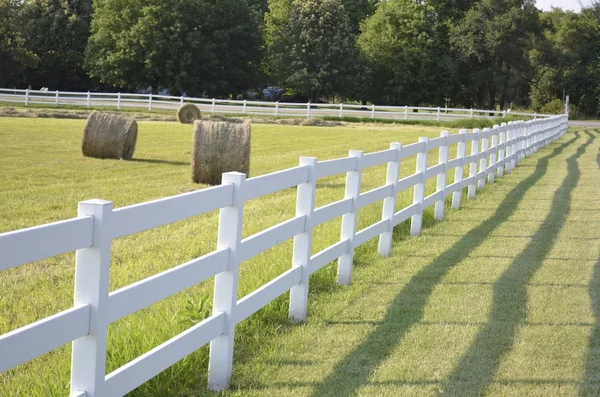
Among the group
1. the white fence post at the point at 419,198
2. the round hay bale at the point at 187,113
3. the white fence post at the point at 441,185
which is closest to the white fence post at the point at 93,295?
the white fence post at the point at 419,198

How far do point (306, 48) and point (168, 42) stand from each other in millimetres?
10765

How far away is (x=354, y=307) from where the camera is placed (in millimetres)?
6734

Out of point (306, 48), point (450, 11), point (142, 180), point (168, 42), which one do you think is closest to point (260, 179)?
point (142, 180)

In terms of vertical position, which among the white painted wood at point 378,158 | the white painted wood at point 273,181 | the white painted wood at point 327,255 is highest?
the white painted wood at point 378,158

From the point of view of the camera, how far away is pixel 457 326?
624 cm

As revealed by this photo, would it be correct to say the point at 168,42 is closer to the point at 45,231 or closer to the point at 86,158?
the point at 86,158

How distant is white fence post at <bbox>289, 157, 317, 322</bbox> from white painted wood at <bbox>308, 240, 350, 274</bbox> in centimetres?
15

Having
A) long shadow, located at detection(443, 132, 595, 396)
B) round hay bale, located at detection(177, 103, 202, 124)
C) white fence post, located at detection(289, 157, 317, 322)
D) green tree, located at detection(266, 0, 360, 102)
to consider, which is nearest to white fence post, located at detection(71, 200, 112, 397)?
long shadow, located at detection(443, 132, 595, 396)

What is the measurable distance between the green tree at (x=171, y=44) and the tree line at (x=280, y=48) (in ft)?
0.28

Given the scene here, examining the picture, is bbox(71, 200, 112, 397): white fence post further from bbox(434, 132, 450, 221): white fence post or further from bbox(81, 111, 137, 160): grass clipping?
bbox(81, 111, 137, 160): grass clipping

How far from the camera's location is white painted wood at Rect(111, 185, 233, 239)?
370 centimetres

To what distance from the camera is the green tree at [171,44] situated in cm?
6047

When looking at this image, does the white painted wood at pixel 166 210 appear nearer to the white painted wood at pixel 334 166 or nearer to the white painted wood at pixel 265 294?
the white painted wood at pixel 265 294

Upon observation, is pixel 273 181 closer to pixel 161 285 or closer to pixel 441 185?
pixel 161 285
